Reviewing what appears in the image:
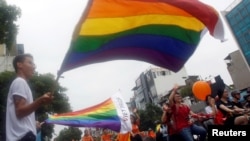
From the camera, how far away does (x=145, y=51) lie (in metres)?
5.46

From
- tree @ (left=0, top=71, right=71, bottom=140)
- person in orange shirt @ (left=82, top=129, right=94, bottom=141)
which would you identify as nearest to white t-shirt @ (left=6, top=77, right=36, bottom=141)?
person in orange shirt @ (left=82, top=129, right=94, bottom=141)

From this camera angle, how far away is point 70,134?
73.8 metres

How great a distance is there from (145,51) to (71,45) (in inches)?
63.5

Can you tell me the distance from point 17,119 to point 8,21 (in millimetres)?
20773

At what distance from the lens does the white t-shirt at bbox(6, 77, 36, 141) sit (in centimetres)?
329

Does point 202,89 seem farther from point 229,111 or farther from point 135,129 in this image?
point 135,129

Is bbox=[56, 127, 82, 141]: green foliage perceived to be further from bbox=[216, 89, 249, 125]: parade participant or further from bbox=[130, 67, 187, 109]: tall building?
bbox=[216, 89, 249, 125]: parade participant

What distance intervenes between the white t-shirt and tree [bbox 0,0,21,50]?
789 inches

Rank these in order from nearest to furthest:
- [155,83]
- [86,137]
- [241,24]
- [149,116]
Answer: [86,137], [241,24], [149,116], [155,83]

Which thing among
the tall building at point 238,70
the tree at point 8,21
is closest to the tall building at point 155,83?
the tall building at point 238,70

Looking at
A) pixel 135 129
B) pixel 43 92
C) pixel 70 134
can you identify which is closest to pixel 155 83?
pixel 70 134

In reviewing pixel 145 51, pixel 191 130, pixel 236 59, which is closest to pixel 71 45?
pixel 145 51

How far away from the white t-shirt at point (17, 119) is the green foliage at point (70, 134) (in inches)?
2631

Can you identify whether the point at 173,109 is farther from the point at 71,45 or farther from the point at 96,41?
the point at 71,45
